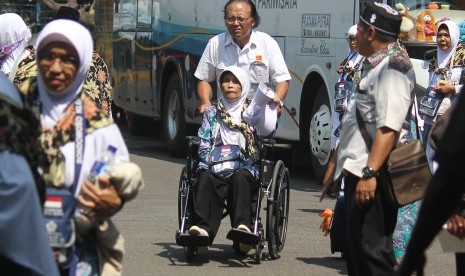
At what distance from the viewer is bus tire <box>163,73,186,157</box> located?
18.2 meters

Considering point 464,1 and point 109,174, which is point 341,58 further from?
point 109,174

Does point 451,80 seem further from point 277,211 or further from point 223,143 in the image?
point 223,143

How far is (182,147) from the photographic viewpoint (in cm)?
1825

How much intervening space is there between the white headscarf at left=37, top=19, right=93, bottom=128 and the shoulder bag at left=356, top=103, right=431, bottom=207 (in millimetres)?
2062

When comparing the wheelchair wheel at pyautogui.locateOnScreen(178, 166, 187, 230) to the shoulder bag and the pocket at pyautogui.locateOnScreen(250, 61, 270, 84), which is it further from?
the shoulder bag

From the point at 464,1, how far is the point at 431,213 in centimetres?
1070

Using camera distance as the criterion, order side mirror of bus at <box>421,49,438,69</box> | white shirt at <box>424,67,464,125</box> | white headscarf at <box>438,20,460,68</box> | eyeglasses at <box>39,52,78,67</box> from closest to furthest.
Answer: eyeglasses at <box>39,52,78,67</box>, white shirt at <box>424,67,464,125</box>, white headscarf at <box>438,20,460,68</box>, side mirror of bus at <box>421,49,438,69</box>

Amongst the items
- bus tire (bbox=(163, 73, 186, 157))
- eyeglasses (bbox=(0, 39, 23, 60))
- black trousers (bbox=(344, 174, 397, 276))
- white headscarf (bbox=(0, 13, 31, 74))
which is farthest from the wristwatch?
bus tire (bbox=(163, 73, 186, 157))

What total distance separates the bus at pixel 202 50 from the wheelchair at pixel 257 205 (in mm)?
3773

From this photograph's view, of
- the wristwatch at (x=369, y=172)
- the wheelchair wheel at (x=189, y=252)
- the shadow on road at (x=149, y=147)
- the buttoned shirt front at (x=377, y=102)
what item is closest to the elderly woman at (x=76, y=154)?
the wristwatch at (x=369, y=172)

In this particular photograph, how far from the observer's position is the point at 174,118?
1869cm

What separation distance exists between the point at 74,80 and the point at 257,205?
440cm

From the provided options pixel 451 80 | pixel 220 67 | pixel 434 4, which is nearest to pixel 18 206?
pixel 220 67

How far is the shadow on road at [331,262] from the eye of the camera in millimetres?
9328
